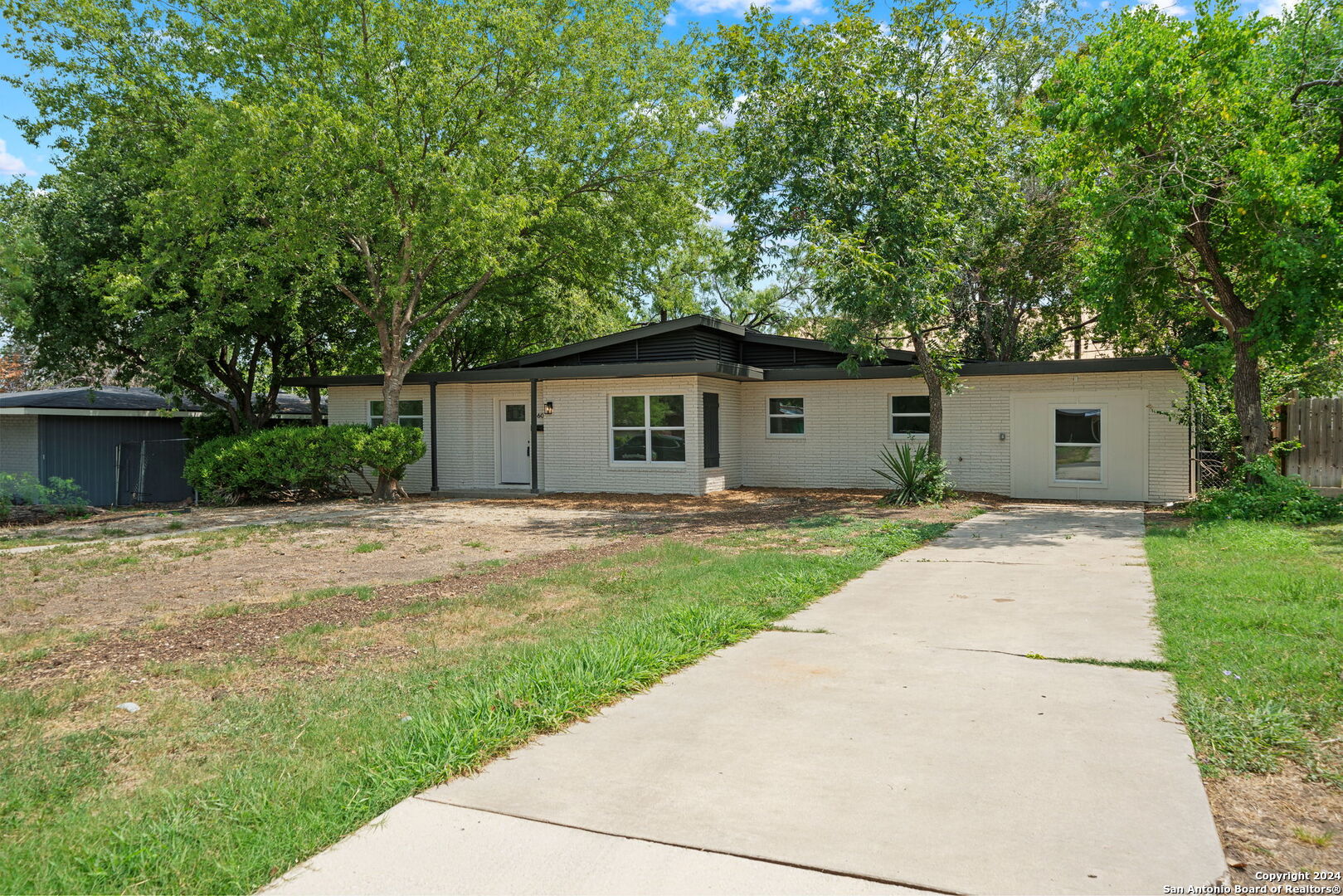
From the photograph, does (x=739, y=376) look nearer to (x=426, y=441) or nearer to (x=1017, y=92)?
(x=426, y=441)

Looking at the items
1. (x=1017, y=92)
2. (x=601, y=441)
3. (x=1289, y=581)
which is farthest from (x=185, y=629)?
(x=1017, y=92)

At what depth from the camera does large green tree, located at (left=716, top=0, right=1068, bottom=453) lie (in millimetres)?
13641

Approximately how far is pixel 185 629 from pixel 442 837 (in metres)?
4.23

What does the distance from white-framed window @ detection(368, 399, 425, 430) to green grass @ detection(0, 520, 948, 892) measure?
48.2 feet

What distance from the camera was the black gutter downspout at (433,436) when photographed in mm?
20281

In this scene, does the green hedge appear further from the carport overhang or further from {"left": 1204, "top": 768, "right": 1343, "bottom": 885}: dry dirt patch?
{"left": 1204, "top": 768, "right": 1343, "bottom": 885}: dry dirt patch

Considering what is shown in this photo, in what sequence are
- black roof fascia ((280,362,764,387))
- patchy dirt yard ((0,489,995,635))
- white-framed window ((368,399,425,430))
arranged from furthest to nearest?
white-framed window ((368,399,425,430))
black roof fascia ((280,362,764,387))
patchy dirt yard ((0,489,995,635))

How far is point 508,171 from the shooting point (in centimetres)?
1745

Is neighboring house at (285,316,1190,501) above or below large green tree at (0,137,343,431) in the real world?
below

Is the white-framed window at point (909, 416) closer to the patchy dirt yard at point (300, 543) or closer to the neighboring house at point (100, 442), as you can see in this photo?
the patchy dirt yard at point (300, 543)

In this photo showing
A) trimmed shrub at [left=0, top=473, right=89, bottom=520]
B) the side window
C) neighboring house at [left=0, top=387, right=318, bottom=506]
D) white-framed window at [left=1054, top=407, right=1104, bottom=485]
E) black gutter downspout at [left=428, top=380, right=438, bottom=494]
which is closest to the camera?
trimmed shrub at [left=0, top=473, right=89, bottom=520]

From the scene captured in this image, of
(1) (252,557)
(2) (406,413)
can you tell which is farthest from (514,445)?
(1) (252,557)

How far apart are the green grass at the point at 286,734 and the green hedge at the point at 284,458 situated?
37.4ft

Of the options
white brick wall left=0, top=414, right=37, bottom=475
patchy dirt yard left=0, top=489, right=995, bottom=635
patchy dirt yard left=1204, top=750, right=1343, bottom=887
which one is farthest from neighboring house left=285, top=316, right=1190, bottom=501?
patchy dirt yard left=1204, top=750, right=1343, bottom=887
